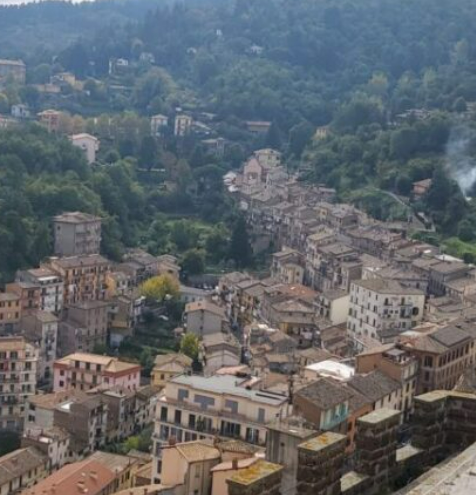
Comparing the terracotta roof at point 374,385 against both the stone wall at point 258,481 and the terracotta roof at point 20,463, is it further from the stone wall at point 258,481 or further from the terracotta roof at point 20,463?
the stone wall at point 258,481

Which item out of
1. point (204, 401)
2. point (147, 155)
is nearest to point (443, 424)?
point (204, 401)

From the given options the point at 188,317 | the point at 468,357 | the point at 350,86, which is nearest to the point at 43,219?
the point at 188,317

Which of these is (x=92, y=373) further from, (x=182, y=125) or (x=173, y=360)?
(x=182, y=125)

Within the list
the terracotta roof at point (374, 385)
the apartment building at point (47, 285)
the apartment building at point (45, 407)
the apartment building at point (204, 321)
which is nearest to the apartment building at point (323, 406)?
the terracotta roof at point (374, 385)

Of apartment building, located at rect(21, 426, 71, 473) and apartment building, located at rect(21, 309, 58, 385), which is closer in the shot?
apartment building, located at rect(21, 426, 71, 473)

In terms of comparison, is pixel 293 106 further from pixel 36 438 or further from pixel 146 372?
pixel 36 438

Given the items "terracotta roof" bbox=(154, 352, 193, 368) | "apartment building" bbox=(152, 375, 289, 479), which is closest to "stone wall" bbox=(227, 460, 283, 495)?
"apartment building" bbox=(152, 375, 289, 479)

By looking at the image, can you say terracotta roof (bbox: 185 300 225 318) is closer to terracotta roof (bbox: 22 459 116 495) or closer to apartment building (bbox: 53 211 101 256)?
apartment building (bbox: 53 211 101 256)
